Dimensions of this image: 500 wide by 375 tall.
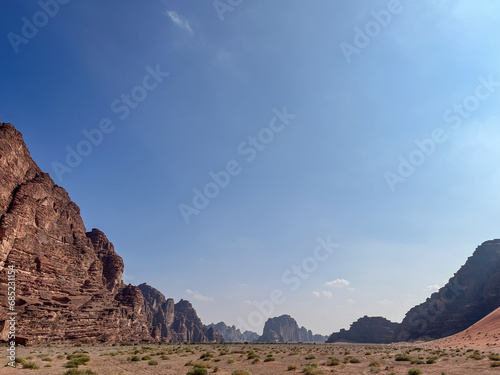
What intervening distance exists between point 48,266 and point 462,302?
17873 centimetres

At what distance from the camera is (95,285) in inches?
3844

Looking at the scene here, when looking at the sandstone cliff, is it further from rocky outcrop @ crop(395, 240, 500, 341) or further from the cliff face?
rocky outcrop @ crop(395, 240, 500, 341)

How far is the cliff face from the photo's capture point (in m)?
67.5

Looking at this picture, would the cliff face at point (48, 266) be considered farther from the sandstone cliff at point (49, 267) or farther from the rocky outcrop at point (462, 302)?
the rocky outcrop at point (462, 302)

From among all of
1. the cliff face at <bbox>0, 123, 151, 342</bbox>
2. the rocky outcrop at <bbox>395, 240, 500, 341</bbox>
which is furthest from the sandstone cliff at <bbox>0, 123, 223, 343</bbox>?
the rocky outcrop at <bbox>395, 240, 500, 341</bbox>

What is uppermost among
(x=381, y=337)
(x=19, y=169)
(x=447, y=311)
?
(x=19, y=169)

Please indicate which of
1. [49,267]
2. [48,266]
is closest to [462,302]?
[49,267]

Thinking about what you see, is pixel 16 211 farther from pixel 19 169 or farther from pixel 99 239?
pixel 99 239

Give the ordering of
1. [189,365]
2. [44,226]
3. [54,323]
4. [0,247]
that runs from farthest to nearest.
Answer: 1. [44,226]
2. [54,323]
3. [0,247]
4. [189,365]

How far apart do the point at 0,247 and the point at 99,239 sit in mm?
63609

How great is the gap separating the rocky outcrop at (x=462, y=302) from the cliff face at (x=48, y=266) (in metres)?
135

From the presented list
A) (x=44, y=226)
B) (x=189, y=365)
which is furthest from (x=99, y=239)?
(x=189, y=365)

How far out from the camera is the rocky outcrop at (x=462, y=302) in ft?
400

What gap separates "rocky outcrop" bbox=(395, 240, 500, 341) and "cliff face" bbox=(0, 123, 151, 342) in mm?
134555
